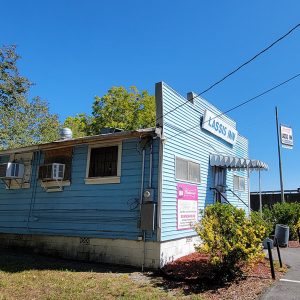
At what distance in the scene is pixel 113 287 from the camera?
300 inches

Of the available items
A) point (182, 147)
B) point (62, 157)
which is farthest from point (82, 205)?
point (182, 147)

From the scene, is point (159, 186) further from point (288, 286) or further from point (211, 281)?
point (288, 286)

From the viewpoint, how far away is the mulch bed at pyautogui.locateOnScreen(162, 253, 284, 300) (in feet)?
23.2

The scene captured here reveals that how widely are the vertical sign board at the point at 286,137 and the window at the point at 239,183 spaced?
404 centimetres

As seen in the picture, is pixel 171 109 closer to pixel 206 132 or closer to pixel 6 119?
pixel 206 132

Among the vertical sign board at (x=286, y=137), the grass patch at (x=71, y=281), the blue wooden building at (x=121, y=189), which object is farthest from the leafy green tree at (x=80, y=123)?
the grass patch at (x=71, y=281)

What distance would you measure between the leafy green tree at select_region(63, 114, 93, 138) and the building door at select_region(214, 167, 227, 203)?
82.6 feet

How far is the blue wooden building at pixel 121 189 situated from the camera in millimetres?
9875

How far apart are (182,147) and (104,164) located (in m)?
2.46

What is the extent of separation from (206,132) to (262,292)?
24.2ft

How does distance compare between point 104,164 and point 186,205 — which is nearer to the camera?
point 104,164

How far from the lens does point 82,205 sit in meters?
11.0

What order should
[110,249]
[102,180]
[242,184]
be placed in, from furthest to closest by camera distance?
1. [242,184]
2. [102,180]
3. [110,249]

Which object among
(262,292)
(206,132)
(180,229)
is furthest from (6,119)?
(262,292)
